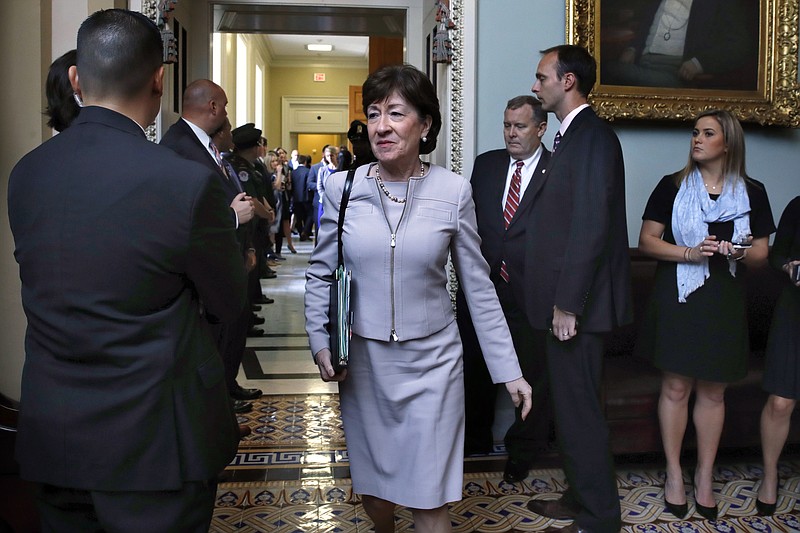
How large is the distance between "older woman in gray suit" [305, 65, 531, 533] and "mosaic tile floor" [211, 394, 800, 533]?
3.86ft

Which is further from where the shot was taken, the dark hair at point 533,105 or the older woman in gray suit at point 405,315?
the dark hair at point 533,105

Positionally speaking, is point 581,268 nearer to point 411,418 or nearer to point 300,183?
point 411,418

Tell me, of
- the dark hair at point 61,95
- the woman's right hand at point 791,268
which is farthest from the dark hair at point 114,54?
the woman's right hand at point 791,268

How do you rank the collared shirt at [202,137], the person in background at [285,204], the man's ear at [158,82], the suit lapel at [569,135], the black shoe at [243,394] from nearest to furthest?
1. the man's ear at [158,82]
2. the suit lapel at [569,135]
3. the collared shirt at [202,137]
4. the black shoe at [243,394]
5. the person in background at [285,204]

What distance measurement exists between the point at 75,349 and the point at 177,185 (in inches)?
16.4

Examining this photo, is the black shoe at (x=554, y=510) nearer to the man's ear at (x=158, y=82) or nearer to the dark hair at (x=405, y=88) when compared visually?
the dark hair at (x=405, y=88)

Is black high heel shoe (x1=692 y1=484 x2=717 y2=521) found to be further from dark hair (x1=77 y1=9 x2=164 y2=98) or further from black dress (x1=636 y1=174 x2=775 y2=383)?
dark hair (x1=77 y1=9 x2=164 y2=98)

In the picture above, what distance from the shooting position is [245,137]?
6.94 m

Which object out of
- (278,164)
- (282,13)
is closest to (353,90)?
(278,164)

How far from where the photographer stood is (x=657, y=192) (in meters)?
3.97

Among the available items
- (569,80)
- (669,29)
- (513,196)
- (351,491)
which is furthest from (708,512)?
(669,29)

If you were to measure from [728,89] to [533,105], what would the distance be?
4.94 feet

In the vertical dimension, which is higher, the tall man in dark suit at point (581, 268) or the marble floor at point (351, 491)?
the tall man in dark suit at point (581, 268)

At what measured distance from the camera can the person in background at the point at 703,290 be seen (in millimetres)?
3723
